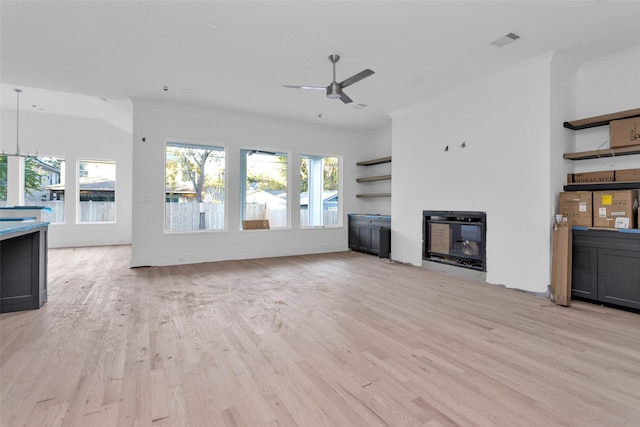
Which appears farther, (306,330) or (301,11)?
(301,11)

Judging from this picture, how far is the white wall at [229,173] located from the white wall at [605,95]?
415 centimetres

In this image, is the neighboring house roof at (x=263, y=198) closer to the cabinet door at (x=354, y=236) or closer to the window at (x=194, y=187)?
the window at (x=194, y=187)

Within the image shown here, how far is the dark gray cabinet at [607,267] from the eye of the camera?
3.36 meters

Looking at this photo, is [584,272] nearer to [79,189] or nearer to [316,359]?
[316,359]

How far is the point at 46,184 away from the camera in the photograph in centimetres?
803

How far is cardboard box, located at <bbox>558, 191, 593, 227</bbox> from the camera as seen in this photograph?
3.77 meters

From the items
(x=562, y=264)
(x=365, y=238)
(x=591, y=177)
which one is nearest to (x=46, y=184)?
(x=365, y=238)

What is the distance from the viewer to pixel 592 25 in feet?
10.8

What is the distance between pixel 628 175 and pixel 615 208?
49 centimetres

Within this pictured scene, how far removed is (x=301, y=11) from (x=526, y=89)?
314 centimetres

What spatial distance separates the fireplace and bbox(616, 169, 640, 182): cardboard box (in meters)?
1.54

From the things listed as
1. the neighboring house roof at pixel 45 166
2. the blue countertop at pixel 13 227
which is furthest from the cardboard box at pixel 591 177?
the neighboring house roof at pixel 45 166

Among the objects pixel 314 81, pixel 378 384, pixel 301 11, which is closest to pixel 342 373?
pixel 378 384

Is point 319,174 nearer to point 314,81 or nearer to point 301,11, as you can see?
point 314,81
